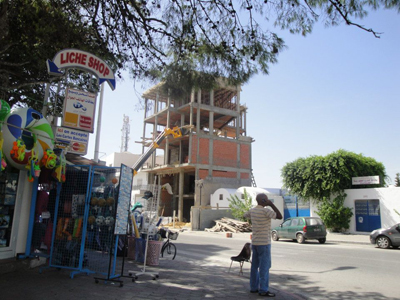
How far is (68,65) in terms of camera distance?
827 centimetres

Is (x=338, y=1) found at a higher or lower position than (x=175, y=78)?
higher

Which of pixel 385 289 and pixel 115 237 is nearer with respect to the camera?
pixel 115 237

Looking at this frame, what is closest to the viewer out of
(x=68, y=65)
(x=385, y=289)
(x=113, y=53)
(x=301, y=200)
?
(x=385, y=289)

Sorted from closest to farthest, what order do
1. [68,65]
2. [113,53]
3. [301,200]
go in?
[68,65] < [113,53] < [301,200]

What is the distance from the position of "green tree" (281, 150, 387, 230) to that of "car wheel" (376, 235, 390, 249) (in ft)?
26.2

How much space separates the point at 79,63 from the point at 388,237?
50.7 feet

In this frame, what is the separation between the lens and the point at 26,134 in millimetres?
6508

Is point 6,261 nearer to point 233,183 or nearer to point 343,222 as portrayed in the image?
point 343,222

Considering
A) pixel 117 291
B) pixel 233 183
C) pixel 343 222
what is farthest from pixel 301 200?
pixel 117 291

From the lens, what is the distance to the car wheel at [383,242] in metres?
15.9

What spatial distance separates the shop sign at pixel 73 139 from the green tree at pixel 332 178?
67.1 ft

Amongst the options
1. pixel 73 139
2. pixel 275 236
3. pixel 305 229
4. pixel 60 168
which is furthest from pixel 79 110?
pixel 275 236

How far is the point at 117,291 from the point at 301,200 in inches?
924

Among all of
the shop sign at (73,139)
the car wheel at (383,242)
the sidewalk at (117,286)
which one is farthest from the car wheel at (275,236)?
the shop sign at (73,139)
